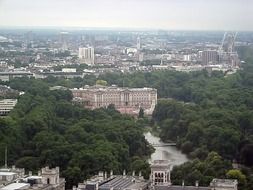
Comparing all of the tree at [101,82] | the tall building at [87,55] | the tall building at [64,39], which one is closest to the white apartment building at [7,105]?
the tree at [101,82]

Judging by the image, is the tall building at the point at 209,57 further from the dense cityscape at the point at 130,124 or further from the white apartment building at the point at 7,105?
the white apartment building at the point at 7,105

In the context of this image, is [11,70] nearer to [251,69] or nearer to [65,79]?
[65,79]

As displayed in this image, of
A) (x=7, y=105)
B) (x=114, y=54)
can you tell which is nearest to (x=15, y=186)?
(x=7, y=105)

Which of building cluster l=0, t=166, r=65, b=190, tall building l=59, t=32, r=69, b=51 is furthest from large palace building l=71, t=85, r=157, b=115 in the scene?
tall building l=59, t=32, r=69, b=51

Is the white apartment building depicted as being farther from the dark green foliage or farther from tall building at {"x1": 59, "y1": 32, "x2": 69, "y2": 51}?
tall building at {"x1": 59, "y1": 32, "x2": 69, "y2": 51}

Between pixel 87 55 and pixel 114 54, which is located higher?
pixel 87 55

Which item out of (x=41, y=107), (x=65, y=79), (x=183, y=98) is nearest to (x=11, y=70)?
(x=65, y=79)

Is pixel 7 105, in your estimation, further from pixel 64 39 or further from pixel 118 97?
pixel 64 39
